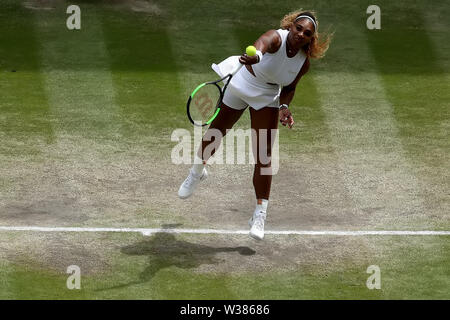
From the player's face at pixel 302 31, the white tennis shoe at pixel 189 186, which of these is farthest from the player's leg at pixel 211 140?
the player's face at pixel 302 31

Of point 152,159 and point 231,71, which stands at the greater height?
point 231,71

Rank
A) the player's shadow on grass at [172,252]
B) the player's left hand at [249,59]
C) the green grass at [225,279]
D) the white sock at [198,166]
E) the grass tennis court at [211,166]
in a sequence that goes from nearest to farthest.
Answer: the green grass at [225,279] → the player's left hand at [249,59] → the grass tennis court at [211,166] → the player's shadow on grass at [172,252] → the white sock at [198,166]

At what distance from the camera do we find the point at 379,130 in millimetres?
15062

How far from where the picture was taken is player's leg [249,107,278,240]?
11453 millimetres

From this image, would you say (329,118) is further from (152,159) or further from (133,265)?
(133,265)

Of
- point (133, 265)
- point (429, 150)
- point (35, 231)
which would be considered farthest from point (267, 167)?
point (429, 150)

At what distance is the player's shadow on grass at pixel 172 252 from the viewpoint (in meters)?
10.8

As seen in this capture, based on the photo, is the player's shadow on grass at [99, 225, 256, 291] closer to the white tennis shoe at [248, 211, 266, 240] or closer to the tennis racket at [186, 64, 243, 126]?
the white tennis shoe at [248, 211, 266, 240]

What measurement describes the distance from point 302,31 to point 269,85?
745 mm

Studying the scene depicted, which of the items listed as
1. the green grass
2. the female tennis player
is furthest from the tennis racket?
the green grass

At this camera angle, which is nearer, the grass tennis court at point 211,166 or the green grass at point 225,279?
the green grass at point 225,279

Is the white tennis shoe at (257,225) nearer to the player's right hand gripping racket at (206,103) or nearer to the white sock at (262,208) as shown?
the white sock at (262,208)

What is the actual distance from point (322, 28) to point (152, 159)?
18.2 ft

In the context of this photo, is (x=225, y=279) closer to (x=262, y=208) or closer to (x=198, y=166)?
(x=262, y=208)
